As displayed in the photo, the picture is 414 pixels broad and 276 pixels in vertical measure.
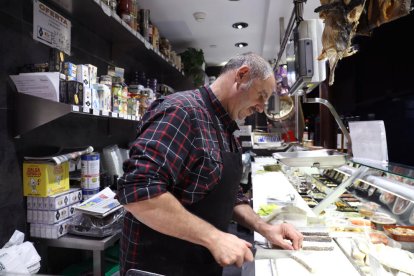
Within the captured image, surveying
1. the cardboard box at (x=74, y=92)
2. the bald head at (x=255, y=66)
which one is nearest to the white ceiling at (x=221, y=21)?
the cardboard box at (x=74, y=92)

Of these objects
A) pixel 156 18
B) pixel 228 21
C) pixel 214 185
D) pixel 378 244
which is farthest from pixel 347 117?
pixel 214 185

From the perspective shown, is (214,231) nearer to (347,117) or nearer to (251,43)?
(251,43)

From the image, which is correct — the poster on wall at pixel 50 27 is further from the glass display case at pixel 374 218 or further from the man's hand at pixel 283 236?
the glass display case at pixel 374 218

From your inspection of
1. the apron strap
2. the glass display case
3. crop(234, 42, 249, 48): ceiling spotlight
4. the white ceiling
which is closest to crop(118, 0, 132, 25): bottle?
the white ceiling

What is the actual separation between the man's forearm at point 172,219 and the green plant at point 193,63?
4.62 meters

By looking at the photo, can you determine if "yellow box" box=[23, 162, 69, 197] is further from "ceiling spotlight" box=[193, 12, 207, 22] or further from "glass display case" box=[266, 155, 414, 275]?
"ceiling spotlight" box=[193, 12, 207, 22]

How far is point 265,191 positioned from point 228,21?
2.91m

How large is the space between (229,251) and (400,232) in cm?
100

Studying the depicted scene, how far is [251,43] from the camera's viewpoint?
227 inches

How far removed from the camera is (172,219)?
3.58 ft

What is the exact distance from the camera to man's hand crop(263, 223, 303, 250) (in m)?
1.36

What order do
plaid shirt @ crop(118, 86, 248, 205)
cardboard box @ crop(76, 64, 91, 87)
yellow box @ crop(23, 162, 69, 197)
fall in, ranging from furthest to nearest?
1. cardboard box @ crop(76, 64, 91, 87)
2. yellow box @ crop(23, 162, 69, 197)
3. plaid shirt @ crop(118, 86, 248, 205)

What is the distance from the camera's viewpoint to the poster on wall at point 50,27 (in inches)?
86.7

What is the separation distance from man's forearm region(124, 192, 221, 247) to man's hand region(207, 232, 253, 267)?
0.08ft
